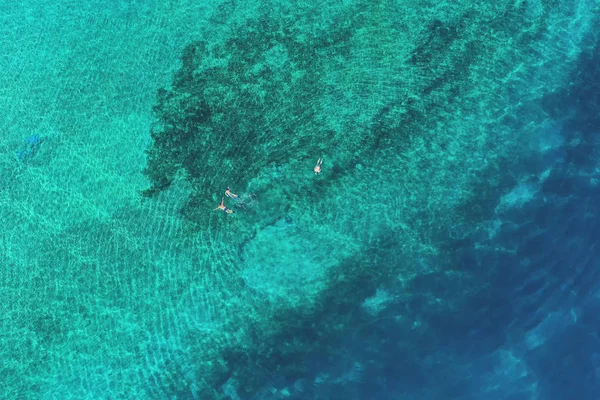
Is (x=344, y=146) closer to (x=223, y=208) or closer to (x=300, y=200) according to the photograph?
(x=300, y=200)

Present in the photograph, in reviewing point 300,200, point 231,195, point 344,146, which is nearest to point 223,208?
point 231,195

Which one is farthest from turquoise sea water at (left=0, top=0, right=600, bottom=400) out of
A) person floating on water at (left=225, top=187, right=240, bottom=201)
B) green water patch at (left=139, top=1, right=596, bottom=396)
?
person floating on water at (left=225, top=187, right=240, bottom=201)

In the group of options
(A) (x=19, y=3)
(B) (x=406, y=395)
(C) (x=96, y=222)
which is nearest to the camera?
(B) (x=406, y=395)

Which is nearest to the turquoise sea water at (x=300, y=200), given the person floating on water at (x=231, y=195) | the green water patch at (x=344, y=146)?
the green water patch at (x=344, y=146)

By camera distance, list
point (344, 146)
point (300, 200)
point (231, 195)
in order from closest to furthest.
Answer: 1. point (300, 200)
2. point (231, 195)
3. point (344, 146)

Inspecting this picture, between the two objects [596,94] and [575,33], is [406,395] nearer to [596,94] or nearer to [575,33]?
[596,94]

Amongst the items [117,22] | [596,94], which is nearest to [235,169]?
[117,22]

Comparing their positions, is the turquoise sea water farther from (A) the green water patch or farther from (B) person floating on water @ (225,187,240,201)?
(B) person floating on water @ (225,187,240,201)

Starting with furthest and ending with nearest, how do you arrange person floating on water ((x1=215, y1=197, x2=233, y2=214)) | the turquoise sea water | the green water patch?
person floating on water ((x1=215, y1=197, x2=233, y2=214)), the green water patch, the turquoise sea water
